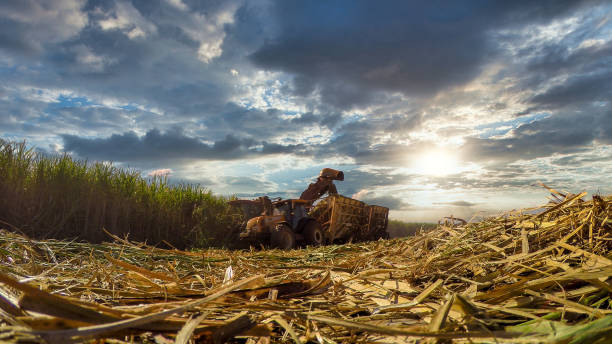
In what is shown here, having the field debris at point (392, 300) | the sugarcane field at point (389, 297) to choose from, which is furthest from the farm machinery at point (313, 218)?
the field debris at point (392, 300)

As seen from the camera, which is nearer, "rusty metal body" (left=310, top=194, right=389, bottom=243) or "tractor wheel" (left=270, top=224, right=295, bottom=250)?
"tractor wheel" (left=270, top=224, right=295, bottom=250)

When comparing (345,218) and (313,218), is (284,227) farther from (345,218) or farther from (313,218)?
(345,218)

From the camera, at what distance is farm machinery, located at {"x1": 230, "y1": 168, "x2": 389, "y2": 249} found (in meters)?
9.34

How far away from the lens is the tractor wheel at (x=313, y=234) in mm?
9656

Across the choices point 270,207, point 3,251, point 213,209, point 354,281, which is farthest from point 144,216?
point 354,281

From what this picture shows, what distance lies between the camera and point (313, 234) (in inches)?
383

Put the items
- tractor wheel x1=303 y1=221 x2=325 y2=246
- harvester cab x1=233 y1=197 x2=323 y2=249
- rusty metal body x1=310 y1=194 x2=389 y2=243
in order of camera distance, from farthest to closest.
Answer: rusty metal body x1=310 y1=194 x2=389 y2=243, tractor wheel x1=303 y1=221 x2=325 y2=246, harvester cab x1=233 y1=197 x2=323 y2=249

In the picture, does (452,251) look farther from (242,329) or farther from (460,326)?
(242,329)

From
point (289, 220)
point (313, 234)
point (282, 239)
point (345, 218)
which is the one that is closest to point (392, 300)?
point (282, 239)

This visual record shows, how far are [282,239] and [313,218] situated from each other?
1.53 m

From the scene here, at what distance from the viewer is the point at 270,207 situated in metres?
10.9

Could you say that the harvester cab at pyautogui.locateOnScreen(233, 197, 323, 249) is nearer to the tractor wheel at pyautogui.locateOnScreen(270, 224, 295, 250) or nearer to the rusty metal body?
the tractor wheel at pyautogui.locateOnScreen(270, 224, 295, 250)

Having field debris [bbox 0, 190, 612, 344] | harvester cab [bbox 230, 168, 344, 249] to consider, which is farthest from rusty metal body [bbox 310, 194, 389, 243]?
field debris [bbox 0, 190, 612, 344]

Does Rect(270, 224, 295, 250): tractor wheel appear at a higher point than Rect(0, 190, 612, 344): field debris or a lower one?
lower
